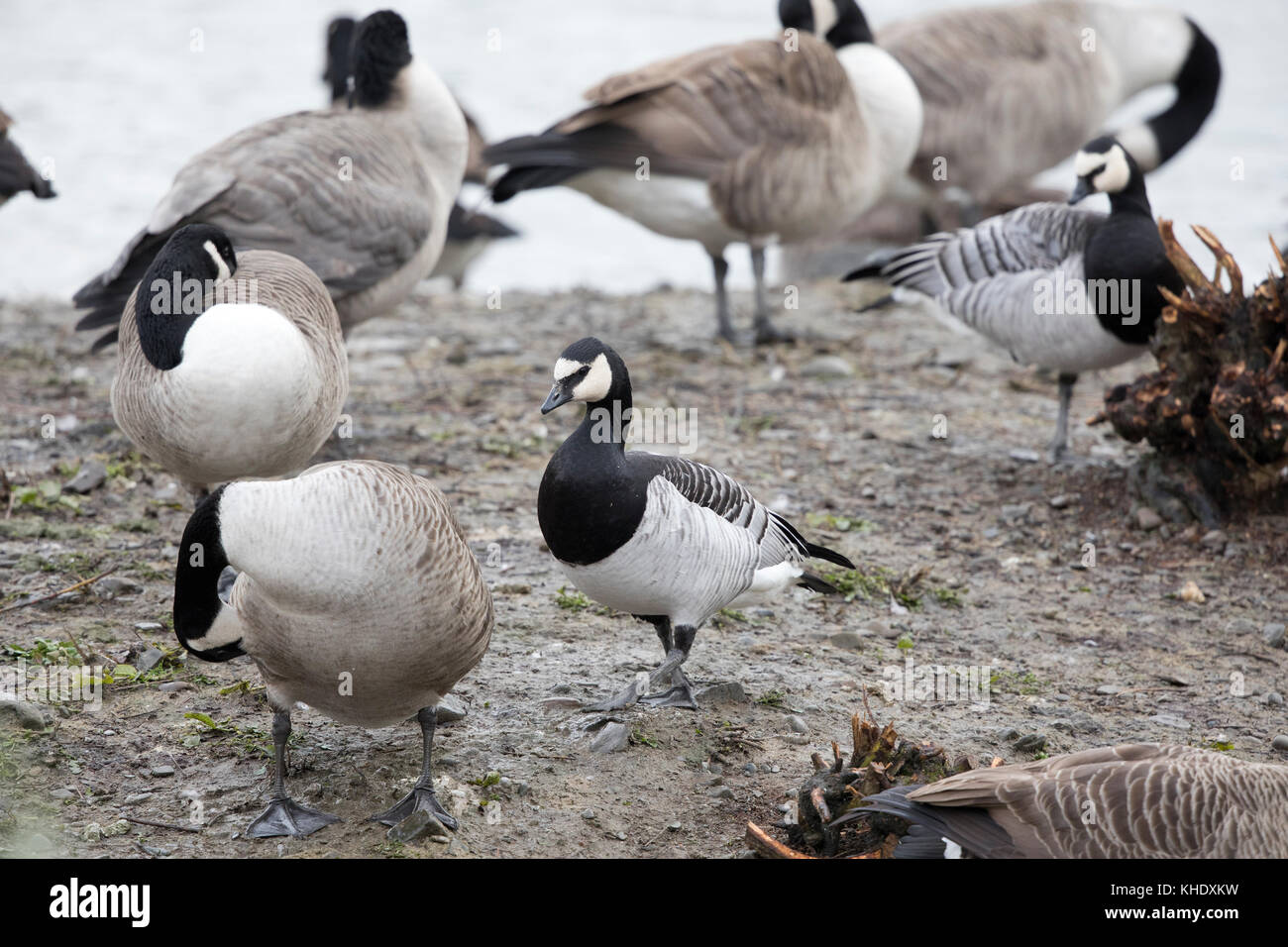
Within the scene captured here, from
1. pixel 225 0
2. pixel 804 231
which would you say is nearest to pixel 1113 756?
pixel 804 231

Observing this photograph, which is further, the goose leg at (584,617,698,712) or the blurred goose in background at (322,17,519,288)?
the blurred goose in background at (322,17,519,288)

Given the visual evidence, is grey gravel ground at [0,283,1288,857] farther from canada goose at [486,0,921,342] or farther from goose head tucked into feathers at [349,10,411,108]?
goose head tucked into feathers at [349,10,411,108]

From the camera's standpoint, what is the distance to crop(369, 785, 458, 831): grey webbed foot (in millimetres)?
3527

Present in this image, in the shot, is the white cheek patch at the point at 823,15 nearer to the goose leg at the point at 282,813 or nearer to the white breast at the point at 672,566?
the white breast at the point at 672,566

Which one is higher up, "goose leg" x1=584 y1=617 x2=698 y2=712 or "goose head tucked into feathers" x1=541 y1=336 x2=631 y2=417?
"goose head tucked into feathers" x1=541 y1=336 x2=631 y2=417

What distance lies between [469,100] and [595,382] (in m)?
14.2

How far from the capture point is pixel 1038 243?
22.1 ft

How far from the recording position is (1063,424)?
22.0 feet

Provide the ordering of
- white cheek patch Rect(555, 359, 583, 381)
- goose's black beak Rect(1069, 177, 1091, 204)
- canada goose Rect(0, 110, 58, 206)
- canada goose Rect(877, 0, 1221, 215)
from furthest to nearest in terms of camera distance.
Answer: canada goose Rect(877, 0, 1221, 215) < canada goose Rect(0, 110, 58, 206) < goose's black beak Rect(1069, 177, 1091, 204) < white cheek patch Rect(555, 359, 583, 381)

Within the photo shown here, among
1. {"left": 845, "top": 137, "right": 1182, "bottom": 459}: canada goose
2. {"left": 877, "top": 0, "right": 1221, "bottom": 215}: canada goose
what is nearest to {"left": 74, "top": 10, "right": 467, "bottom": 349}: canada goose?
{"left": 845, "top": 137, "right": 1182, "bottom": 459}: canada goose

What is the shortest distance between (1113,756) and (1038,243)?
408 centimetres

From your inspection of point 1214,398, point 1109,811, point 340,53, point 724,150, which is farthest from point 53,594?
point 340,53

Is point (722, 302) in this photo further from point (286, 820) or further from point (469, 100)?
point (469, 100)

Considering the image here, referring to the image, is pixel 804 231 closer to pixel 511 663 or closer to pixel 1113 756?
pixel 511 663
